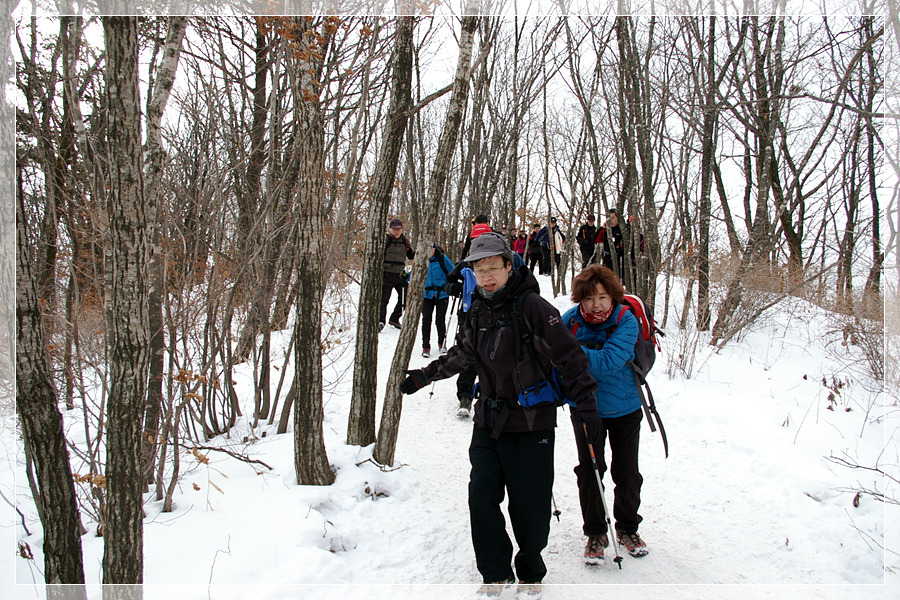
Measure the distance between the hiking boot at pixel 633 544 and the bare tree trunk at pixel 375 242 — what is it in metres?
2.00

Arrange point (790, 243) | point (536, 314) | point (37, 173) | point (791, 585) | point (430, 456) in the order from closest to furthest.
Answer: point (536, 314) → point (791, 585) → point (37, 173) → point (430, 456) → point (790, 243)

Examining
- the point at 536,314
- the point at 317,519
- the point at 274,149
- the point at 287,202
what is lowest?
the point at 317,519

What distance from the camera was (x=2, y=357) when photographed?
134 inches

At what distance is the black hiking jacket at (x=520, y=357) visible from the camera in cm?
267

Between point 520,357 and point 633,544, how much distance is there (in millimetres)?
1522

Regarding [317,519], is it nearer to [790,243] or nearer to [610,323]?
[610,323]

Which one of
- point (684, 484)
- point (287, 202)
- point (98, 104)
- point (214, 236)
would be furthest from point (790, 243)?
point (98, 104)

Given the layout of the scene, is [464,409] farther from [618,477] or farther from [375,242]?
[618,477]

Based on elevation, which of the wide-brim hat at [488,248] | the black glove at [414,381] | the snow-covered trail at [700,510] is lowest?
the snow-covered trail at [700,510]

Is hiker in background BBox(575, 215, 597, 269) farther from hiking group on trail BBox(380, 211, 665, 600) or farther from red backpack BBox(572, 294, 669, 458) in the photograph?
hiking group on trail BBox(380, 211, 665, 600)

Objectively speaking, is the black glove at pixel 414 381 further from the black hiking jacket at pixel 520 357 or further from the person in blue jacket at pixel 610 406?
the person in blue jacket at pixel 610 406

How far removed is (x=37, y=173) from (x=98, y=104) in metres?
0.72

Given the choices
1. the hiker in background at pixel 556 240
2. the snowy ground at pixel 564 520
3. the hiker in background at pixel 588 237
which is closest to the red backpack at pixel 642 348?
the snowy ground at pixel 564 520

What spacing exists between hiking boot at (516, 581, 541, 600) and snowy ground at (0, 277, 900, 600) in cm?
16
